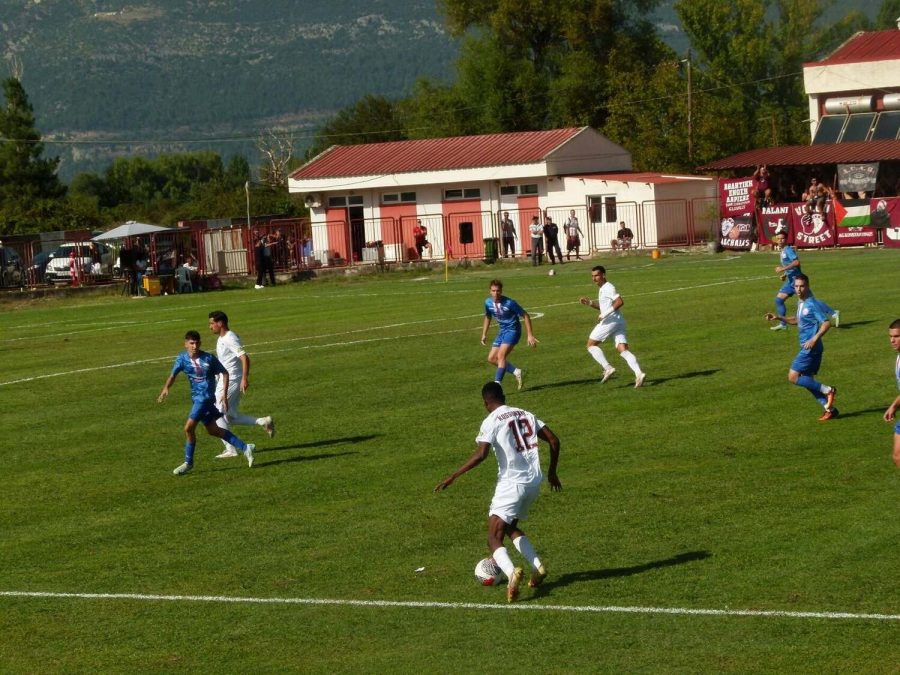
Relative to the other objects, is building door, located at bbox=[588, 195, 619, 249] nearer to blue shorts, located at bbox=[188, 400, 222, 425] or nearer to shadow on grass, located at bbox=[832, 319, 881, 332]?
shadow on grass, located at bbox=[832, 319, 881, 332]

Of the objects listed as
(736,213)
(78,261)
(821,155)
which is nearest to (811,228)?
(736,213)

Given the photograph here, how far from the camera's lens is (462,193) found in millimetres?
67875

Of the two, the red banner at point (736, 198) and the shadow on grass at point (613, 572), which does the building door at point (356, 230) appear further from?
the shadow on grass at point (613, 572)

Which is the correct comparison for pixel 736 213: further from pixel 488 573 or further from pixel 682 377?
pixel 488 573

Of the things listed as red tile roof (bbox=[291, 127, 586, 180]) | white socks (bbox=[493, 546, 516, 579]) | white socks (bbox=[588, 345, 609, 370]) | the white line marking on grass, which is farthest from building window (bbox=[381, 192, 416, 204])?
white socks (bbox=[493, 546, 516, 579])

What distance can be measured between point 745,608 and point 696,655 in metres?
1.20

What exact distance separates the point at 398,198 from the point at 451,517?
53971 mm

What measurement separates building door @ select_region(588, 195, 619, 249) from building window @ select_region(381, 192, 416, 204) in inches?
395

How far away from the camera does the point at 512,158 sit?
216 feet

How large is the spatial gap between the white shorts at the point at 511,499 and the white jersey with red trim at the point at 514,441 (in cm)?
5

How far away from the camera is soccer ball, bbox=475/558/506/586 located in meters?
12.8

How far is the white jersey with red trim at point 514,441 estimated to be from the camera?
12.1 meters

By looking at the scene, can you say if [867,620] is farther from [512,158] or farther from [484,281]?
[512,158]

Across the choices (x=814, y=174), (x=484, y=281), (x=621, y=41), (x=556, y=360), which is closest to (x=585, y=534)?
(x=556, y=360)
